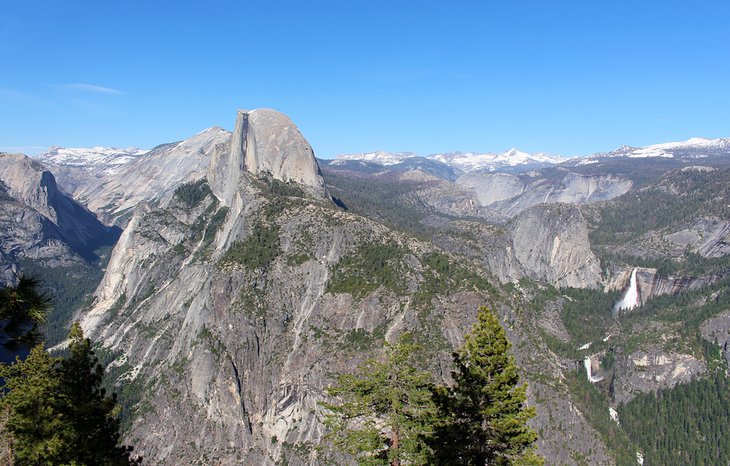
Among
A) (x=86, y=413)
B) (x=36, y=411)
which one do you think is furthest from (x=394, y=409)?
(x=36, y=411)

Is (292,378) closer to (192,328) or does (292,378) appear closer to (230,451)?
(230,451)

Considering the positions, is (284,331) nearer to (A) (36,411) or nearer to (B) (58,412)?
(B) (58,412)

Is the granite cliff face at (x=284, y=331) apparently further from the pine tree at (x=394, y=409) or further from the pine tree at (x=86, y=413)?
the pine tree at (x=394, y=409)

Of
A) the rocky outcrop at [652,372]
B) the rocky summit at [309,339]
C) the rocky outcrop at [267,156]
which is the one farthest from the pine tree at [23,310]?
the rocky outcrop at [267,156]

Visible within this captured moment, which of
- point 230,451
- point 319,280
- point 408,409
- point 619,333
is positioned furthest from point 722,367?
point 408,409

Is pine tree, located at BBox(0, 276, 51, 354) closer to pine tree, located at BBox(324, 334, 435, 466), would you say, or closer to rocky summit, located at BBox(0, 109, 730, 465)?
pine tree, located at BBox(324, 334, 435, 466)

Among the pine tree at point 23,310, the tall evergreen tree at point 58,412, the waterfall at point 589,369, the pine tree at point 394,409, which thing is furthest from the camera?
the waterfall at point 589,369
